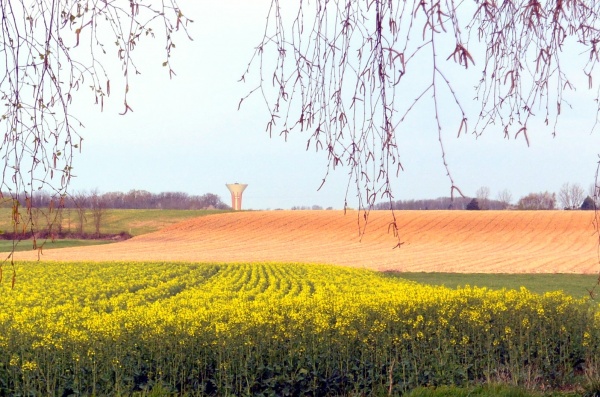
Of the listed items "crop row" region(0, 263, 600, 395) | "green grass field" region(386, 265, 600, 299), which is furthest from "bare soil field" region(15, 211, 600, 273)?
"crop row" region(0, 263, 600, 395)

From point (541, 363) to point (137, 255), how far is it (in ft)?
102

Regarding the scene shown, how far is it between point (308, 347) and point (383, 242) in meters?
41.0

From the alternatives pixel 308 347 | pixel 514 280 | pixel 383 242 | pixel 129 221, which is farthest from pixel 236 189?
pixel 308 347

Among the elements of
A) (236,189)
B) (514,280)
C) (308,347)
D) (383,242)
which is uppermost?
(236,189)

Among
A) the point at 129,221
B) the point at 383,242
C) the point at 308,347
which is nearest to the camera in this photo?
the point at 308,347

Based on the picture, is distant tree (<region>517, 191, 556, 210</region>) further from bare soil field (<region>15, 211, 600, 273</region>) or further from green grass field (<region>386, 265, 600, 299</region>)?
bare soil field (<region>15, 211, 600, 273</region>)

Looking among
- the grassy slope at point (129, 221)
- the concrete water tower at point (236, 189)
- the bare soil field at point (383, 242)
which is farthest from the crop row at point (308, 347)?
the concrete water tower at point (236, 189)

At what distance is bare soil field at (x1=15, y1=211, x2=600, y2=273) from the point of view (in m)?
35.3

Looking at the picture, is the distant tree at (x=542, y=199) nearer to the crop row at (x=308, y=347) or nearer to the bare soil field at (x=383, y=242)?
the crop row at (x=308, y=347)

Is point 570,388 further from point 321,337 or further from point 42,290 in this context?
point 42,290

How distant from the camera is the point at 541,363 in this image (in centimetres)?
980

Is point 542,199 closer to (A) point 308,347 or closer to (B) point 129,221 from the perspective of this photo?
(A) point 308,347

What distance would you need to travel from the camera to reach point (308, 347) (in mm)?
8828

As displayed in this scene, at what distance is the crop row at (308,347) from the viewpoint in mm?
8336
